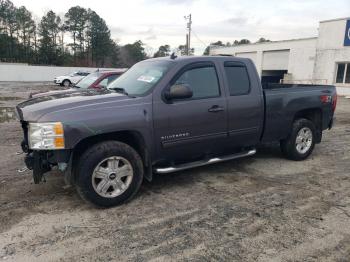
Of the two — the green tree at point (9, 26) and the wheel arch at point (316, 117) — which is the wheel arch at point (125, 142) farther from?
the green tree at point (9, 26)

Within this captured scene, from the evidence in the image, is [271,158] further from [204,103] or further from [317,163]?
[204,103]

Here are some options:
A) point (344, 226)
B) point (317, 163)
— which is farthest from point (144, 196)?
point (317, 163)

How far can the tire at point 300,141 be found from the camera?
19.9ft

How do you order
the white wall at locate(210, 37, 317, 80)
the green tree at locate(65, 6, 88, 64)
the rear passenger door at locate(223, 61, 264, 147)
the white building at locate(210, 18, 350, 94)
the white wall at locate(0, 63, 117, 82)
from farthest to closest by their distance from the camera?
the green tree at locate(65, 6, 88, 64)
the white wall at locate(0, 63, 117, 82)
the white wall at locate(210, 37, 317, 80)
the white building at locate(210, 18, 350, 94)
the rear passenger door at locate(223, 61, 264, 147)

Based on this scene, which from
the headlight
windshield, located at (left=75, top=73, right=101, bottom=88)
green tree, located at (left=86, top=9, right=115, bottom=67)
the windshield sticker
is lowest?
the headlight

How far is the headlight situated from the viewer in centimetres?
369

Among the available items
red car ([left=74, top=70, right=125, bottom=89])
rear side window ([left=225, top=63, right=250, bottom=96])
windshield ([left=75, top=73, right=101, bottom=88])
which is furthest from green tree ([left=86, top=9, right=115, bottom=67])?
rear side window ([left=225, top=63, right=250, bottom=96])

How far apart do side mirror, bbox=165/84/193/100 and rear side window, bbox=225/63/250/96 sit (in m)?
0.95

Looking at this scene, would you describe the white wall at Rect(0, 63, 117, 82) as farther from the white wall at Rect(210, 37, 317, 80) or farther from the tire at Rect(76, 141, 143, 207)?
the tire at Rect(76, 141, 143, 207)

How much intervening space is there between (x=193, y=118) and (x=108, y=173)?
1.38 metres

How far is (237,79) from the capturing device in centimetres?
520

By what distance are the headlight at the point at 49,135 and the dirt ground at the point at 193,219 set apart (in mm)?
855

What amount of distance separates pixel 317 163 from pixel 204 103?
9.32 feet

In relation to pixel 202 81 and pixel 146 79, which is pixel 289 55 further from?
pixel 146 79
